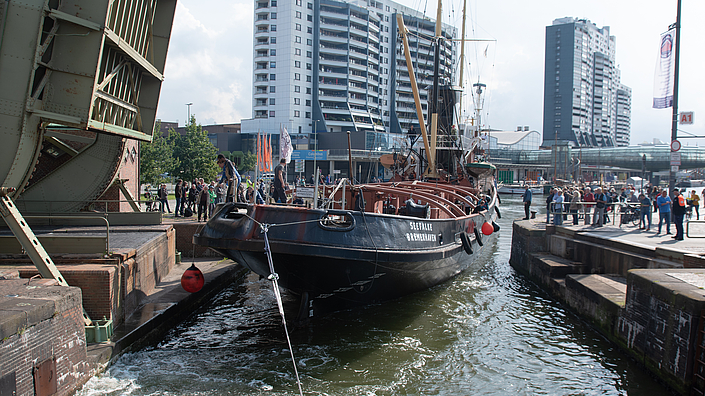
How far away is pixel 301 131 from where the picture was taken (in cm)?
7819

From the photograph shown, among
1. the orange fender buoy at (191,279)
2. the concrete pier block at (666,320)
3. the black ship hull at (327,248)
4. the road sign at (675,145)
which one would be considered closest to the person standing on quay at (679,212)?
the road sign at (675,145)

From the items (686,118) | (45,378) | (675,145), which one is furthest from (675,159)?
(45,378)

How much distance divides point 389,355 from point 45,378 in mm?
5338

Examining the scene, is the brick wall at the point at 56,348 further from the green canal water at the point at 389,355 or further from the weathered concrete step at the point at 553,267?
the weathered concrete step at the point at 553,267

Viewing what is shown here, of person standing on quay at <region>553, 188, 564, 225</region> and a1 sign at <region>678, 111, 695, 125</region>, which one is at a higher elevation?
a1 sign at <region>678, 111, 695, 125</region>

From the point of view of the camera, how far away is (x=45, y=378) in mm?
5617

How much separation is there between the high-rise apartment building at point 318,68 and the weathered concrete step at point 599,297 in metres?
58.4

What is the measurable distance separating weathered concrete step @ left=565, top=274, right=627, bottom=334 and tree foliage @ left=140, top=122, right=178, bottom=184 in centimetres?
2315

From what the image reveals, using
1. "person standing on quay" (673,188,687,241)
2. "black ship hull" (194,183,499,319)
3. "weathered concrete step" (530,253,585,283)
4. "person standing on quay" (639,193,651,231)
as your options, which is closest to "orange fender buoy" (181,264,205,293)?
"black ship hull" (194,183,499,319)

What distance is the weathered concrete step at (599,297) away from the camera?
9.05m

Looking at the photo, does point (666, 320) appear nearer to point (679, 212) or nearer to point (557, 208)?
point (679, 212)


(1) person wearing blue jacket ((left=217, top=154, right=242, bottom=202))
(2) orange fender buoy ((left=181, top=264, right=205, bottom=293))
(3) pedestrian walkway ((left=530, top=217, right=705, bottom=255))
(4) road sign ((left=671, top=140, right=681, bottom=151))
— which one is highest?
(4) road sign ((left=671, top=140, right=681, bottom=151))

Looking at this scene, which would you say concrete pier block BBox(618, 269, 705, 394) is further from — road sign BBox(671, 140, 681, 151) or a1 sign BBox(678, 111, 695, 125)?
a1 sign BBox(678, 111, 695, 125)

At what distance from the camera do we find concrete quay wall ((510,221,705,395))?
6.57 meters
